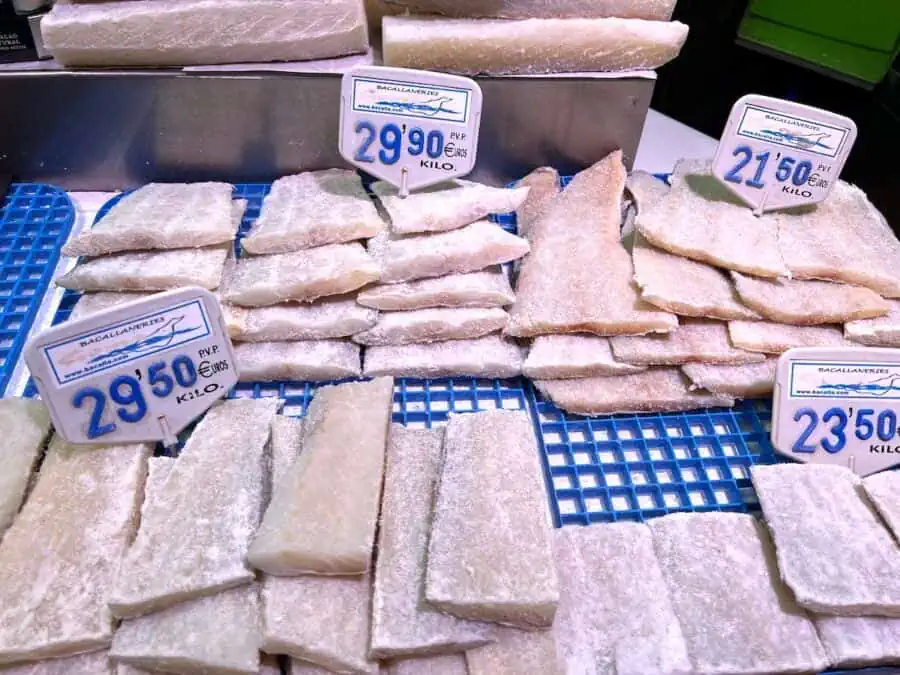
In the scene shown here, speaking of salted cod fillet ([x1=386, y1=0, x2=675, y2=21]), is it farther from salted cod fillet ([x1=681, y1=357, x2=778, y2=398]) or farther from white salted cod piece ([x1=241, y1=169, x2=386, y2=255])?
salted cod fillet ([x1=681, y1=357, x2=778, y2=398])

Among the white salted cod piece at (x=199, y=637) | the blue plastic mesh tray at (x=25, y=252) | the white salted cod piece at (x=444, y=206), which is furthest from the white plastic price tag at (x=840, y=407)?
the blue plastic mesh tray at (x=25, y=252)

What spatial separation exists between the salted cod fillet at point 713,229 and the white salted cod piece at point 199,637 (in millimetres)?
1563

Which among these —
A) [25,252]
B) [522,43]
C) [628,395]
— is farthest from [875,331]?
[25,252]

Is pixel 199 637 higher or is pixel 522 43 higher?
pixel 522 43

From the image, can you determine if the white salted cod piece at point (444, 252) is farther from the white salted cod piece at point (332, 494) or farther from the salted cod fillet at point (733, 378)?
the salted cod fillet at point (733, 378)

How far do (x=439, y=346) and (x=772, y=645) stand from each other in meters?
1.16

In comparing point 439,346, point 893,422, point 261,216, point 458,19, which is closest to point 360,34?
point 458,19

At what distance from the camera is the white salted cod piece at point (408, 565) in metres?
1.39

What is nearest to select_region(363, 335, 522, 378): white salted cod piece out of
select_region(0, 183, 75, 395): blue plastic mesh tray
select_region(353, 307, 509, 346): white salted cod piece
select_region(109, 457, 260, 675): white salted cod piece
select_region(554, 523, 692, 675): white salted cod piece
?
select_region(353, 307, 509, 346): white salted cod piece

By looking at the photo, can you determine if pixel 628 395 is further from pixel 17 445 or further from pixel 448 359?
pixel 17 445

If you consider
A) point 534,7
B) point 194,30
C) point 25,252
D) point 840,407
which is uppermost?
point 534,7

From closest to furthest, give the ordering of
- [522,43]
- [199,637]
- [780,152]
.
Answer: [199,637] → [780,152] → [522,43]

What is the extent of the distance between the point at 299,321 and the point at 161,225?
524 millimetres

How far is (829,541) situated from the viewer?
1.62 metres
